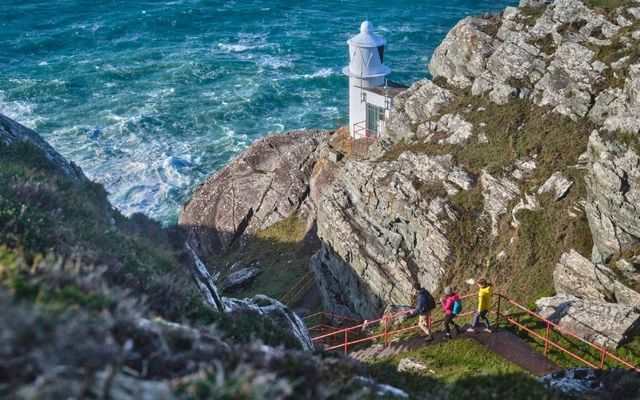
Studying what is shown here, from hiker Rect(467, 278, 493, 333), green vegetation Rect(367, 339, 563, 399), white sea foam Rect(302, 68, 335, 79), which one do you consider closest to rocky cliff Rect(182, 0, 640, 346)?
hiker Rect(467, 278, 493, 333)

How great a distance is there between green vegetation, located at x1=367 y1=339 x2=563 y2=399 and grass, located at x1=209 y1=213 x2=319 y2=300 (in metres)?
18.6

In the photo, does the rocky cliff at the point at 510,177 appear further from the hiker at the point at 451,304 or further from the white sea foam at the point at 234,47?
the white sea foam at the point at 234,47

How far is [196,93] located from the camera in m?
70.4

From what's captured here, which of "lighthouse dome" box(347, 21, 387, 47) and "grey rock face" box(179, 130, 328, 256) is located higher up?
"lighthouse dome" box(347, 21, 387, 47)

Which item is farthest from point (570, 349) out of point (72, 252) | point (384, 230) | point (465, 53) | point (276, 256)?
point (276, 256)

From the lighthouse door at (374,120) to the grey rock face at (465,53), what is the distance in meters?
4.81

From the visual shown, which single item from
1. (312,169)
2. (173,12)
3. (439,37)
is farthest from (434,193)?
(173,12)

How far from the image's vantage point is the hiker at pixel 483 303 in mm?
20156

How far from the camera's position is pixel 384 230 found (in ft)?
104

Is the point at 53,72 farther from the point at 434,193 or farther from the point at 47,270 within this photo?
the point at 47,270

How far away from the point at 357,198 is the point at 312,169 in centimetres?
1495

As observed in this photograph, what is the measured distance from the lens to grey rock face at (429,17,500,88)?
1459 inches

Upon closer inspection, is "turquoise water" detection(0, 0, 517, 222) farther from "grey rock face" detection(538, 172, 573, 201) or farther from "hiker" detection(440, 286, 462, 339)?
"hiker" detection(440, 286, 462, 339)

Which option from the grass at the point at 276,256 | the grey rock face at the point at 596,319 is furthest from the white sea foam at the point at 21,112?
the grey rock face at the point at 596,319
